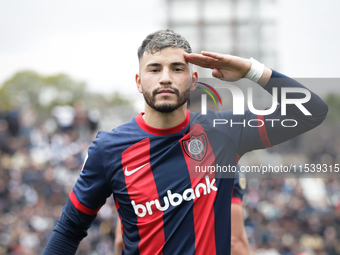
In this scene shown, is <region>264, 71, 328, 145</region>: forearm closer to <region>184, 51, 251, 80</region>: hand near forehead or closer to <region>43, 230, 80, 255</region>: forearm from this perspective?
<region>184, 51, 251, 80</region>: hand near forehead

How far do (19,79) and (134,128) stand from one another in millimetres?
50827

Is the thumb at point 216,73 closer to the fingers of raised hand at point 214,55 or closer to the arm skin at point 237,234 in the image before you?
the fingers of raised hand at point 214,55

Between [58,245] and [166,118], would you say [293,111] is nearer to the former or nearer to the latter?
[166,118]

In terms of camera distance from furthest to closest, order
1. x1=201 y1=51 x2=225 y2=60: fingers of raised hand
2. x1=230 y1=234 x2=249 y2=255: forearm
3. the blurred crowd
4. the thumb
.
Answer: the blurred crowd < x1=230 y1=234 x2=249 y2=255: forearm < the thumb < x1=201 y1=51 x2=225 y2=60: fingers of raised hand

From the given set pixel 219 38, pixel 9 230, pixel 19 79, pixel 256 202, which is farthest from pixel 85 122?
pixel 19 79

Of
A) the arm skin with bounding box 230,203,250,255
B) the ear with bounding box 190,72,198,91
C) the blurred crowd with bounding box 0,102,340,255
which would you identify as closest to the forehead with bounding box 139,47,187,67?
the ear with bounding box 190,72,198,91

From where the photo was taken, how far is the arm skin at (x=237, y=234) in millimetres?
3543

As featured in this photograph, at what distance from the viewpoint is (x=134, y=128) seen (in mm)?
2375

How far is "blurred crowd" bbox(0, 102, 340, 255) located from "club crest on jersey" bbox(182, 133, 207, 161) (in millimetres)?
7582

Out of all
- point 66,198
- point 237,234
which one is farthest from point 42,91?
point 237,234

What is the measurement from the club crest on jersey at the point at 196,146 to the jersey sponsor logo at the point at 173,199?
17cm

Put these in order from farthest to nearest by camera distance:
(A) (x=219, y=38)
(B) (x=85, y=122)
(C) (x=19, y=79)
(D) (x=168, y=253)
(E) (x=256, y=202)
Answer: (C) (x=19, y=79)
(A) (x=219, y=38)
(B) (x=85, y=122)
(E) (x=256, y=202)
(D) (x=168, y=253)

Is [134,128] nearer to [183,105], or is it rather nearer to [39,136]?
[183,105]

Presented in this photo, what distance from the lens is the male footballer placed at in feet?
6.88
